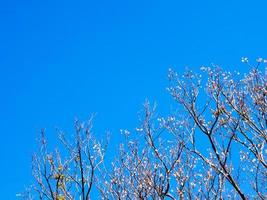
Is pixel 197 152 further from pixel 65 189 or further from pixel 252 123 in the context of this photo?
pixel 65 189

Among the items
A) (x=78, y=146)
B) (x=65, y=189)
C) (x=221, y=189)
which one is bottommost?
(x=221, y=189)

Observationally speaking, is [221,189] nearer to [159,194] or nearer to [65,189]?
[159,194]

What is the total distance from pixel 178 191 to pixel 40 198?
406 cm

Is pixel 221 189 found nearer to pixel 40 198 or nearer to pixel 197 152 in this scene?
pixel 197 152

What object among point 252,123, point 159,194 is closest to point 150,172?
point 159,194

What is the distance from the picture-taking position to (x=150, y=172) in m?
13.7

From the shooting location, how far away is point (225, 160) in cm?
1338

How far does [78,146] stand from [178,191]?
319cm

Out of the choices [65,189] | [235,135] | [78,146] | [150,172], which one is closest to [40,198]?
[65,189]

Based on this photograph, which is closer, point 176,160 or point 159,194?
point 159,194

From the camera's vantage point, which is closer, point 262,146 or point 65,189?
point 262,146

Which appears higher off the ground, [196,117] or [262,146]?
[196,117]

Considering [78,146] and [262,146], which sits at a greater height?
[78,146]

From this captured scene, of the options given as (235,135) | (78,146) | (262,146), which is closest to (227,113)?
(235,135)
